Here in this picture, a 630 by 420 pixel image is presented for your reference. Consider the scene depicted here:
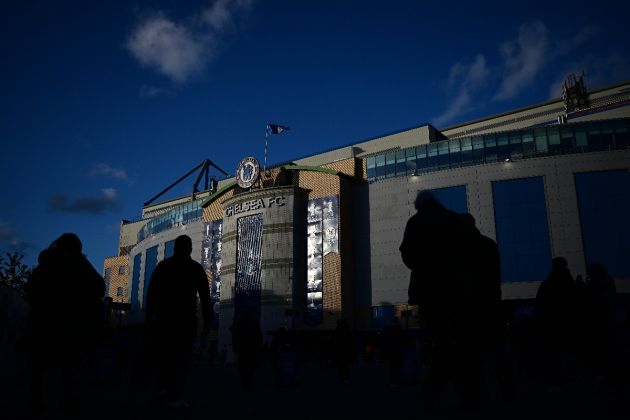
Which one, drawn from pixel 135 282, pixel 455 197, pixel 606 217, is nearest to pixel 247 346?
pixel 455 197

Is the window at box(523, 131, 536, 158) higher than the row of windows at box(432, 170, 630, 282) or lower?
higher

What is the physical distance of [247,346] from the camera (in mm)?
11781

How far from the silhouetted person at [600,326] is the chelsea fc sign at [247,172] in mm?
42264

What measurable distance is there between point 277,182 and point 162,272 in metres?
42.8

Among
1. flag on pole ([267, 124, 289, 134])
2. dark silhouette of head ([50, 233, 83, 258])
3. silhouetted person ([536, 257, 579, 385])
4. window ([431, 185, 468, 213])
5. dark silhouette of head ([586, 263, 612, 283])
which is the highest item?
flag on pole ([267, 124, 289, 134])

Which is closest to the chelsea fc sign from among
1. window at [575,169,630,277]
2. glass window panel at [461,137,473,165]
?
glass window panel at [461,137,473,165]

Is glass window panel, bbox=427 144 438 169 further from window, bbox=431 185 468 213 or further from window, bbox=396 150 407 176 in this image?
window, bbox=431 185 468 213

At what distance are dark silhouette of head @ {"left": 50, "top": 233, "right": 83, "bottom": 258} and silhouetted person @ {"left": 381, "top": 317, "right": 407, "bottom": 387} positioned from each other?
321 inches

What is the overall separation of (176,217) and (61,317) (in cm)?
5607

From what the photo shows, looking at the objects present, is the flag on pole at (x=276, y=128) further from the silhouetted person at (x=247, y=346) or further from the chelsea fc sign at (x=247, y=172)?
the silhouetted person at (x=247, y=346)

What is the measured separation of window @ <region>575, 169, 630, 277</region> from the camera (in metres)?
35.7

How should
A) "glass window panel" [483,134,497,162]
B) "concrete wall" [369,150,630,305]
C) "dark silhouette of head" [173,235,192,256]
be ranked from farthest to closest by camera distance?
"glass window panel" [483,134,497,162]
"concrete wall" [369,150,630,305]
"dark silhouette of head" [173,235,192,256]

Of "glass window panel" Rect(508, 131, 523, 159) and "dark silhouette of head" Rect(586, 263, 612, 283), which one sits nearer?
"dark silhouette of head" Rect(586, 263, 612, 283)

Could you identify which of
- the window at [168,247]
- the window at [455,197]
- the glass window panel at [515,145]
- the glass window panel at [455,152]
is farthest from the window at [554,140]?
the window at [168,247]
